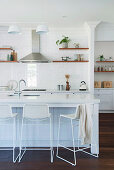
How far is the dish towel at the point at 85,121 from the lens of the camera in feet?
10.1

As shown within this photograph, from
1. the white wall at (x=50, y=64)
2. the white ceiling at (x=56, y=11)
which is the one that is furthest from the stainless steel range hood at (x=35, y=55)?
the white ceiling at (x=56, y=11)

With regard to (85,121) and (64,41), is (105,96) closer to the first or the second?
(64,41)

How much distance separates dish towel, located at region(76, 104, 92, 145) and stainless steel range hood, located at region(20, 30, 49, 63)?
3202 millimetres

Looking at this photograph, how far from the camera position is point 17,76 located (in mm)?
6449

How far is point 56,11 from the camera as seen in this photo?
16.0 ft

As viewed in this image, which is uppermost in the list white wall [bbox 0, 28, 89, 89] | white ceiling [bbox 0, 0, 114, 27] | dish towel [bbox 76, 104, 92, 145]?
white ceiling [bbox 0, 0, 114, 27]

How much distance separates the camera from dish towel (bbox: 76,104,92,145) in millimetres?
3064

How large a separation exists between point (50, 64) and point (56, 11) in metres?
1.97

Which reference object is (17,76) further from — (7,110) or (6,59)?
(7,110)

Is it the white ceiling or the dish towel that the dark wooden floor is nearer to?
the dish towel

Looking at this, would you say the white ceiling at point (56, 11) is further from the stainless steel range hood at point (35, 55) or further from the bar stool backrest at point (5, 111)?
the bar stool backrest at point (5, 111)

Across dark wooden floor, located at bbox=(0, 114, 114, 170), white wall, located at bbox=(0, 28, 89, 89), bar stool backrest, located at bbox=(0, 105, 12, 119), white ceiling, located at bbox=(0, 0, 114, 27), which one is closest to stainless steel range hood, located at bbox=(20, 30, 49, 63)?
white wall, located at bbox=(0, 28, 89, 89)

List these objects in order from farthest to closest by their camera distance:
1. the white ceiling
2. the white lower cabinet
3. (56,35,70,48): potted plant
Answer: the white lower cabinet → (56,35,70,48): potted plant → the white ceiling

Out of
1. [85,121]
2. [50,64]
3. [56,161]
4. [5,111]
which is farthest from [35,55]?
[56,161]
